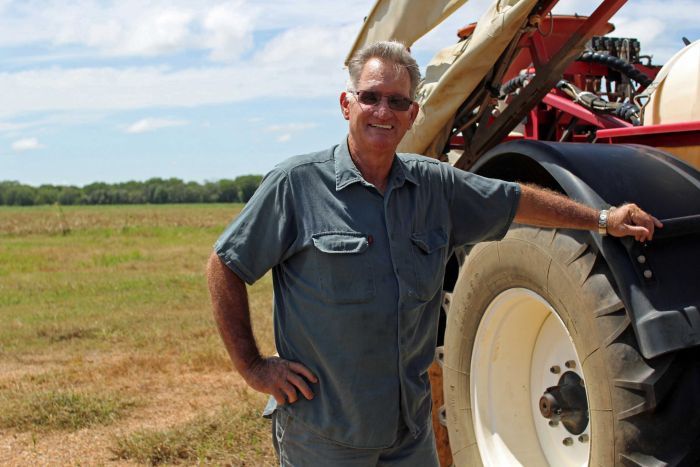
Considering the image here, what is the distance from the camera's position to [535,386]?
318 cm

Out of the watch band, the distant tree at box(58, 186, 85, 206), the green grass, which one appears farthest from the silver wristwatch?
the distant tree at box(58, 186, 85, 206)

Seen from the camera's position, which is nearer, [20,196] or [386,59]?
[386,59]

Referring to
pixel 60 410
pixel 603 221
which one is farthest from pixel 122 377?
pixel 603 221

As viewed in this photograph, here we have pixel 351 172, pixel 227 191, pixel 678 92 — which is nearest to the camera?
A: pixel 351 172

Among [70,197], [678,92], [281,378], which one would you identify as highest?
[678,92]

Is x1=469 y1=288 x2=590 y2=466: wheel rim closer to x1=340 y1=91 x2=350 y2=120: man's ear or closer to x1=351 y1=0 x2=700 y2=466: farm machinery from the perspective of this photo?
x1=351 y1=0 x2=700 y2=466: farm machinery

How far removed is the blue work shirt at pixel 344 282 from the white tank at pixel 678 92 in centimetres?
112

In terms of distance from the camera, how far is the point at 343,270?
2250 millimetres

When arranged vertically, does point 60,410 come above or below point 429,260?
below

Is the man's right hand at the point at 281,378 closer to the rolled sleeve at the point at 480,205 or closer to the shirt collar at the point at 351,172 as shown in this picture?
the shirt collar at the point at 351,172

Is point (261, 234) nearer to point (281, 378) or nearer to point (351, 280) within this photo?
point (351, 280)

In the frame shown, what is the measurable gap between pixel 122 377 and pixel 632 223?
4820 mm

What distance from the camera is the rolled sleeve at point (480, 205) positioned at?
2541 millimetres

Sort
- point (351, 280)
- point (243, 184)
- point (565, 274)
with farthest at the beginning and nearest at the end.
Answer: point (243, 184) < point (565, 274) < point (351, 280)
